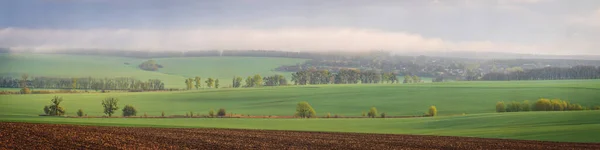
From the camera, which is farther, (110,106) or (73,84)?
(73,84)

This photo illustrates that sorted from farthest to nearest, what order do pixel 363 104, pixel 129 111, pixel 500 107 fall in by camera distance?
1. pixel 363 104
2. pixel 129 111
3. pixel 500 107

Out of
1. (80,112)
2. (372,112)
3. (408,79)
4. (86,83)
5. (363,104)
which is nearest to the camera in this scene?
(372,112)

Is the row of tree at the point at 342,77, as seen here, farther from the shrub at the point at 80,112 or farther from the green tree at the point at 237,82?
the shrub at the point at 80,112

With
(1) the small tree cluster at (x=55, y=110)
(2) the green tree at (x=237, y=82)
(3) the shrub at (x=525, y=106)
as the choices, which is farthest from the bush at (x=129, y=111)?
(3) the shrub at (x=525, y=106)

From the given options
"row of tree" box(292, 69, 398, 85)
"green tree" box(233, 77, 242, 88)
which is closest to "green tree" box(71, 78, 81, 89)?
"green tree" box(233, 77, 242, 88)

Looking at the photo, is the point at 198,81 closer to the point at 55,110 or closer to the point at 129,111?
the point at 129,111

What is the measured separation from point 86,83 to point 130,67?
3.27m

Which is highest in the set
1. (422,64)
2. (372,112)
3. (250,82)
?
(422,64)

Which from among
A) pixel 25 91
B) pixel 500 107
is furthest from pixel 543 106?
pixel 25 91

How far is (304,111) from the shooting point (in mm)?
28781

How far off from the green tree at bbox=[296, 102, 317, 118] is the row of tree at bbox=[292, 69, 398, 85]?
24.7 ft

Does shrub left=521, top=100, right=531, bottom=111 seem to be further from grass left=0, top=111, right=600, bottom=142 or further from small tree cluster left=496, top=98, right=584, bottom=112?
grass left=0, top=111, right=600, bottom=142

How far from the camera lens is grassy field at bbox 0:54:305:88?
131 ft

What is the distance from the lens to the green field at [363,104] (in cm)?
2079
